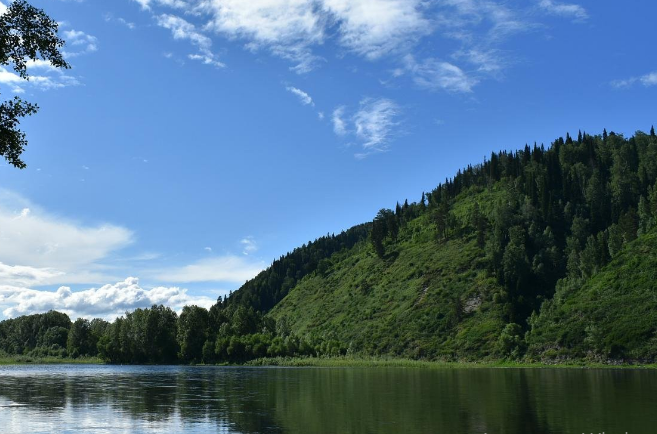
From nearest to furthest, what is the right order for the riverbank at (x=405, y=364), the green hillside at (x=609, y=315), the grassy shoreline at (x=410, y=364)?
the riverbank at (x=405, y=364)
the grassy shoreline at (x=410, y=364)
the green hillside at (x=609, y=315)

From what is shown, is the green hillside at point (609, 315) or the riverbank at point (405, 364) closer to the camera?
the riverbank at point (405, 364)

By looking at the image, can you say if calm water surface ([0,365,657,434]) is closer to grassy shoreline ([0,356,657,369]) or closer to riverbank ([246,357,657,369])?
riverbank ([246,357,657,369])

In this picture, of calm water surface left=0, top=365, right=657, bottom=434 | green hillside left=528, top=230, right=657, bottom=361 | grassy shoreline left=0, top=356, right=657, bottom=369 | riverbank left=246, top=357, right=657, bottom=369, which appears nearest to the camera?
calm water surface left=0, top=365, right=657, bottom=434

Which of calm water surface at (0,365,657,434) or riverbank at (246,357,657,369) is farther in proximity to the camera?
riverbank at (246,357,657,369)

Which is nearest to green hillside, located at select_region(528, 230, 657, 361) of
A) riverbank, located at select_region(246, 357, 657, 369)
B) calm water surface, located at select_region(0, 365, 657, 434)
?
riverbank, located at select_region(246, 357, 657, 369)

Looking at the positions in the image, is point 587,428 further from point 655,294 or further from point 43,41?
point 655,294

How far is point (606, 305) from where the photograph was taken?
463 ft

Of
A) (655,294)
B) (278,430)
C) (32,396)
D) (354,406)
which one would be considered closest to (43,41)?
(278,430)

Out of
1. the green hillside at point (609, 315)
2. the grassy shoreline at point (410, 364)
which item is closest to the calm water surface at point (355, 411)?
the grassy shoreline at point (410, 364)

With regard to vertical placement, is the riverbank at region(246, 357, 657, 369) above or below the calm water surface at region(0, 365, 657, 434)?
below

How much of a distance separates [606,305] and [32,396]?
131 metres

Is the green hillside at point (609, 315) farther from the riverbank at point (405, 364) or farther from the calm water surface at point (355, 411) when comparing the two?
the calm water surface at point (355, 411)

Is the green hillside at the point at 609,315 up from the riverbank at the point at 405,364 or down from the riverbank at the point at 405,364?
up

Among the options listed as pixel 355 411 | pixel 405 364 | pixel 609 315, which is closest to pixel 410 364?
pixel 405 364
